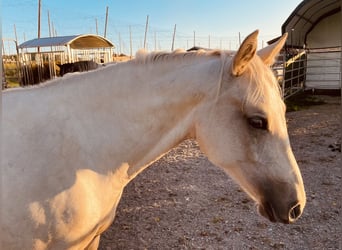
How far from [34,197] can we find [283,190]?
113 centimetres

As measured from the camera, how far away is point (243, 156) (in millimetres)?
1383

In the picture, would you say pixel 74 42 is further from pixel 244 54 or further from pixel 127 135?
pixel 244 54

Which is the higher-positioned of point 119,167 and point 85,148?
point 85,148

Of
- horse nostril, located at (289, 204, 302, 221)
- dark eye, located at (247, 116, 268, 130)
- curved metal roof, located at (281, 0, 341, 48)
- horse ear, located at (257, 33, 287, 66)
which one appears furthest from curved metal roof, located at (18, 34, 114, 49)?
horse nostril, located at (289, 204, 302, 221)

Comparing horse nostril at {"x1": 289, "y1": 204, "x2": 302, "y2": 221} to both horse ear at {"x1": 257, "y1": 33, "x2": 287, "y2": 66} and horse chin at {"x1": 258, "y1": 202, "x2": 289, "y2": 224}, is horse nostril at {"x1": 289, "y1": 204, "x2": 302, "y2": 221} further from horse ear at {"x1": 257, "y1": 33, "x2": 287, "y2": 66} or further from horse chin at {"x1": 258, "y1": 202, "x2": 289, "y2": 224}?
horse ear at {"x1": 257, "y1": 33, "x2": 287, "y2": 66}

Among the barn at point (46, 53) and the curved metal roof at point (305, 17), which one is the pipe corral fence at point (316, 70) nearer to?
the curved metal roof at point (305, 17)

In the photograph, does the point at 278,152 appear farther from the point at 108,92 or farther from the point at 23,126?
the point at 23,126

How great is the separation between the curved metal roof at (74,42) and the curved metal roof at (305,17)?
24.9 ft

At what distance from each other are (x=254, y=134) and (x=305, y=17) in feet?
39.6

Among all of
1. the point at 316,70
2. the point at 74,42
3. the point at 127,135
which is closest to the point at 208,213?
the point at 127,135

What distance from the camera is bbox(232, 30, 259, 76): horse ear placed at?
127 cm

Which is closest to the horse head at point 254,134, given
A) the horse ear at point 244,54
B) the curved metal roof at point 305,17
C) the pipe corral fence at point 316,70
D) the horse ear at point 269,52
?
the horse ear at point 244,54

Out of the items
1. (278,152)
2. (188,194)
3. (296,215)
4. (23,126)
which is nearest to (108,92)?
(23,126)

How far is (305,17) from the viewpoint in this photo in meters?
11.6
